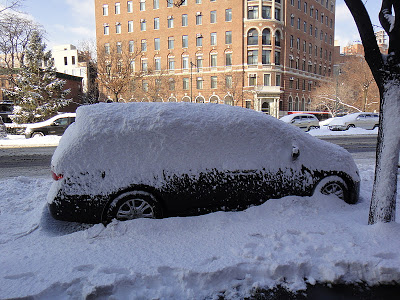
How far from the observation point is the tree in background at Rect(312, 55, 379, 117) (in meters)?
34.7

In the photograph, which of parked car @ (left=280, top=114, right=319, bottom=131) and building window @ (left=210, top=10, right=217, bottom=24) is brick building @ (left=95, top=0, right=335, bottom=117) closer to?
building window @ (left=210, top=10, right=217, bottom=24)

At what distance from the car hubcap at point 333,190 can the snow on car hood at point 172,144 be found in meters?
0.25

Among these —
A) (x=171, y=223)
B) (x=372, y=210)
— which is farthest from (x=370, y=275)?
(x=171, y=223)

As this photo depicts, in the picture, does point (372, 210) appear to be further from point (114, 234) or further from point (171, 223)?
point (114, 234)

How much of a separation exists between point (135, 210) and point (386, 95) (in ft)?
10.8

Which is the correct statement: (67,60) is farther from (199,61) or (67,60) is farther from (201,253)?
(201,253)

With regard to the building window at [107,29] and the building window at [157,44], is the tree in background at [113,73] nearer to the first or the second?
the building window at [157,44]

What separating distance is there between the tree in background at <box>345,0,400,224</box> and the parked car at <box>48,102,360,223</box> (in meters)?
0.85

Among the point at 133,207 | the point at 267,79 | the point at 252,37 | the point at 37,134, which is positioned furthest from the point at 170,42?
the point at 133,207

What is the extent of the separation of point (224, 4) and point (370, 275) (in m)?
50.1

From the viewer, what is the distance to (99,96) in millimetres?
41750

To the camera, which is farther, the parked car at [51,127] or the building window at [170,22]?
the building window at [170,22]

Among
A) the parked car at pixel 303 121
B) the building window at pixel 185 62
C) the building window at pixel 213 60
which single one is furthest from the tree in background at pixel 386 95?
the building window at pixel 185 62

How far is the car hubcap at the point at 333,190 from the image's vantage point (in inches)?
170
